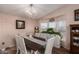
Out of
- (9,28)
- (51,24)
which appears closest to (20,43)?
(9,28)

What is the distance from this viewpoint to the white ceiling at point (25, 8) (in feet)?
3.62

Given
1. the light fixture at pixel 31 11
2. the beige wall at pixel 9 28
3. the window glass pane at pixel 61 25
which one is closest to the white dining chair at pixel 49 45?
the window glass pane at pixel 61 25

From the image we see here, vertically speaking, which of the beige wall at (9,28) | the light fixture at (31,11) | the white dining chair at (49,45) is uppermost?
the light fixture at (31,11)

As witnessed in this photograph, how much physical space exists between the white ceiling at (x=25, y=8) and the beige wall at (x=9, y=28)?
6 centimetres

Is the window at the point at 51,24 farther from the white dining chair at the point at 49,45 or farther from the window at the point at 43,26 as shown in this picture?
the white dining chair at the point at 49,45

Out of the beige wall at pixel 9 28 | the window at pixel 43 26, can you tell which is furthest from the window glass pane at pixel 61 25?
the beige wall at pixel 9 28

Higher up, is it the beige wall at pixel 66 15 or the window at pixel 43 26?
the beige wall at pixel 66 15

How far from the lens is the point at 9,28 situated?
120cm

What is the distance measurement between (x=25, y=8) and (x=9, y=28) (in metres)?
0.33

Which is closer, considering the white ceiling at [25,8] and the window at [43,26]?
the white ceiling at [25,8]

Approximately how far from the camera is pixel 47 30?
1236 mm

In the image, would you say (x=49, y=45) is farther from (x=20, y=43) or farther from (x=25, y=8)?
(x=25, y=8)
